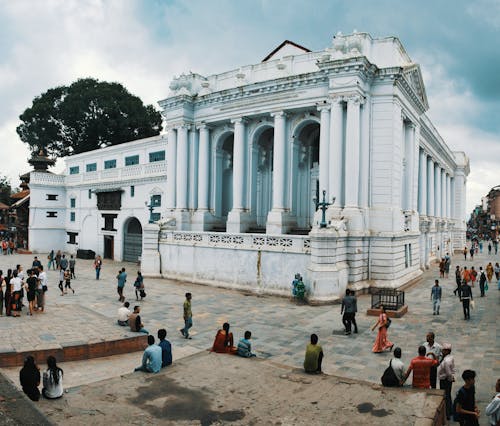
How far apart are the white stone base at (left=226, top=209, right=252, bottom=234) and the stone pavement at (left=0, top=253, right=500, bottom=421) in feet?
18.7

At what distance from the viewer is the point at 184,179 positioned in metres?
31.3

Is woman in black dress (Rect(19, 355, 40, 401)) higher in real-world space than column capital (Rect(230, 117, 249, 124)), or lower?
lower

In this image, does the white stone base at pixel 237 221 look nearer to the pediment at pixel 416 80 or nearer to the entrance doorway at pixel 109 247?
the pediment at pixel 416 80

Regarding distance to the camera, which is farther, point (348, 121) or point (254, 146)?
point (254, 146)

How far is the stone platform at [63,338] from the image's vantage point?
11.2m

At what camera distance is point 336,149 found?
23.8 meters

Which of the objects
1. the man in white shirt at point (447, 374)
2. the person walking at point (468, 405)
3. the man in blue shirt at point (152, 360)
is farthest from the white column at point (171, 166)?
the person walking at point (468, 405)

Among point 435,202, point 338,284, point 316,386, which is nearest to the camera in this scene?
point 316,386

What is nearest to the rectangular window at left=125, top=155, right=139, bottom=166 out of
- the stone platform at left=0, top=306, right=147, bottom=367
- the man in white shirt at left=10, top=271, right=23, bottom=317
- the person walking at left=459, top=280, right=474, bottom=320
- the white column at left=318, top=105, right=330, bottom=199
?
the white column at left=318, top=105, right=330, bottom=199

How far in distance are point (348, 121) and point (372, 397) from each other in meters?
17.3

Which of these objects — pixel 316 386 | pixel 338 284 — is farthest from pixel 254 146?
pixel 316 386

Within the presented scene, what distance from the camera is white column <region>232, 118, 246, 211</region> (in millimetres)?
28922

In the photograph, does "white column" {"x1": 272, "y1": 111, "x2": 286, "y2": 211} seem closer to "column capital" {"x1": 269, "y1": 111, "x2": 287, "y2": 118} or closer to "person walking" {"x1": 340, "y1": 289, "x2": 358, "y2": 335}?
"column capital" {"x1": 269, "y1": 111, "x2": 287, "y2": 118}

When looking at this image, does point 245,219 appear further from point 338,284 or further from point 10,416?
point 10,416
